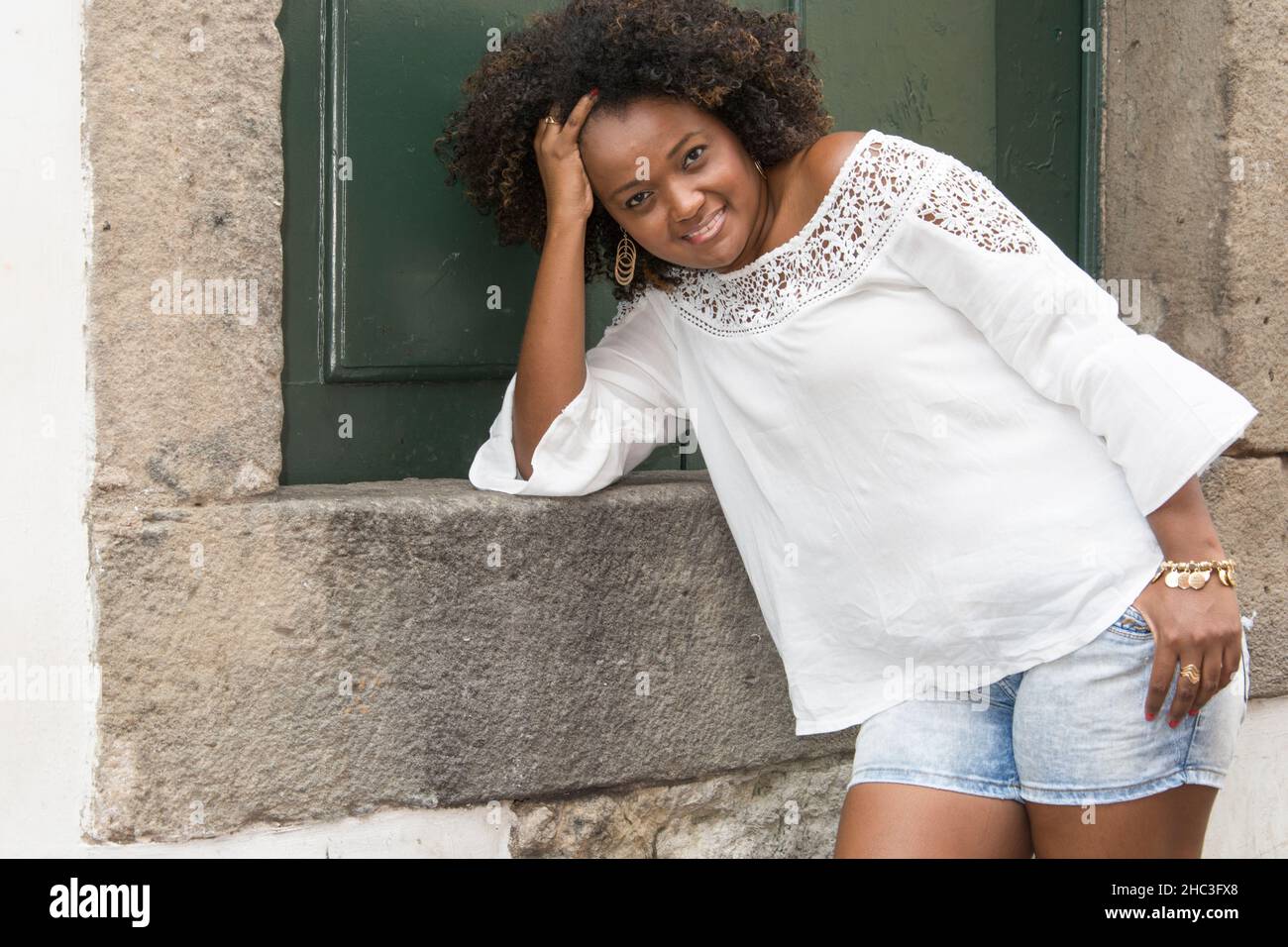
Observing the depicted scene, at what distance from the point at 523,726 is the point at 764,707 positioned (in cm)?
53

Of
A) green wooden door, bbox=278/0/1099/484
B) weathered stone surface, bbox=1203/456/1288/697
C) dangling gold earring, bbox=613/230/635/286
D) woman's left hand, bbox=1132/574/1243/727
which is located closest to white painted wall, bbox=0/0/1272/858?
green wooden door, bbox=278/0/1099/484

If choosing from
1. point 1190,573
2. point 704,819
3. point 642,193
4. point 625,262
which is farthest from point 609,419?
point 1190,573

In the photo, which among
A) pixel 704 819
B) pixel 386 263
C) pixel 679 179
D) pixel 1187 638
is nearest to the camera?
pixel 1187 638

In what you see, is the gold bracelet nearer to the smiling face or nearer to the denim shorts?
the denim shorts

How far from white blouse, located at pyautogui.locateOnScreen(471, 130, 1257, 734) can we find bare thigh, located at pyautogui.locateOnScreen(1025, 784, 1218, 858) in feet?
0.76

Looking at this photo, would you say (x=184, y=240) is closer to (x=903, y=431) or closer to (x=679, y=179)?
(x=679, y=179)

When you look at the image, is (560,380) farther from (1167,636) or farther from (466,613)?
(1167,636)

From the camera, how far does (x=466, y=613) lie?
2.33 metres

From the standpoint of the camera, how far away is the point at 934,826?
6.56 ft

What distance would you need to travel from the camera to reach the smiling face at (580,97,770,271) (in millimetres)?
2125

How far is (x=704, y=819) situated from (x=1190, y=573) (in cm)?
119

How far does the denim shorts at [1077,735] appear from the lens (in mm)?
1906

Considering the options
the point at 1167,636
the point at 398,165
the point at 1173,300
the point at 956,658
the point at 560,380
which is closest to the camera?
the point at 1167,636
